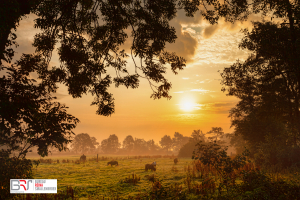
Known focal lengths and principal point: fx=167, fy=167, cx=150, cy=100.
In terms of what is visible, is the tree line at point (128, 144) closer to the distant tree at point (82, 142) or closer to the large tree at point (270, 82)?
the distant tree at point (82, 142)

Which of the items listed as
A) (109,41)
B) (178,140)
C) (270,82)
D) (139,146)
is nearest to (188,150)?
(270,82)

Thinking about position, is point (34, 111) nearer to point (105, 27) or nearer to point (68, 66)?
point (68, 66)

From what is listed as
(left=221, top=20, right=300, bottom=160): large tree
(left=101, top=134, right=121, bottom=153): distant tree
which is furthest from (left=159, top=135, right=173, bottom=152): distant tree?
(left=221, top=20, right=300, bottom=160): large tree

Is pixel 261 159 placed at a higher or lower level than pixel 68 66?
lower

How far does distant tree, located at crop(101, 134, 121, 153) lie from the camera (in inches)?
5299

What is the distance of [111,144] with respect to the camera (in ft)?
442

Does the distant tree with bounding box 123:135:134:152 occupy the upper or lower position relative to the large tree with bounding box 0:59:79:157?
lower

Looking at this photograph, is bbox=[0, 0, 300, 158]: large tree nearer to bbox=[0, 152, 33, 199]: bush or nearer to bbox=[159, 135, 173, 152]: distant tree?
bbox=[0, 152, 33, 199]: bush

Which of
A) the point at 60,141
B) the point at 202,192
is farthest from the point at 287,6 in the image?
the point at 60,141

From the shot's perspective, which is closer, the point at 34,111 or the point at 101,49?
the point at 34,111

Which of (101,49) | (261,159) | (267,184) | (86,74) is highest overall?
(101,49)

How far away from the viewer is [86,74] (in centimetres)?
1027

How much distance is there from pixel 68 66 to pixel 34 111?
406 centimetres

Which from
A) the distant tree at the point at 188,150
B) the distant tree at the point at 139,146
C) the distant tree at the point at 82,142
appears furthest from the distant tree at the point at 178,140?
the distant tree at the point at 188,150
